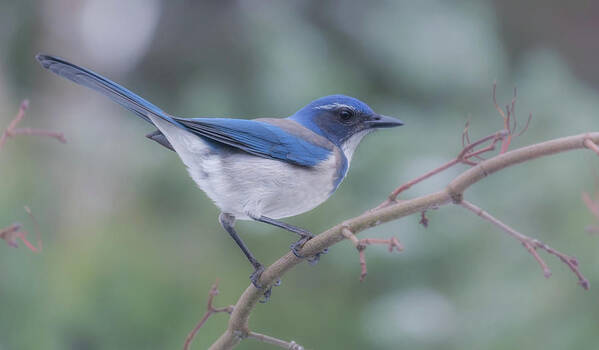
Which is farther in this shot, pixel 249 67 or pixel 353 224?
pixel 249 67

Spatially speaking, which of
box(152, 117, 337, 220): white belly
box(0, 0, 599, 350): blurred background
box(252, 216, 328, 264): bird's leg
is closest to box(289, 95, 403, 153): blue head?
box(152, 117, 337, 220): white belly

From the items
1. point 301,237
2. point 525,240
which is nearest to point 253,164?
point 301,237

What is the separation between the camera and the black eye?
2.35 meters

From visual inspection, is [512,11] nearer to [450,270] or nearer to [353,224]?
[450,270]

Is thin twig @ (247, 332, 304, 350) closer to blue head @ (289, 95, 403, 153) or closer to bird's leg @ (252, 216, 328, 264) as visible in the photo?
bird's leg @ (252, 216, 328, 264)

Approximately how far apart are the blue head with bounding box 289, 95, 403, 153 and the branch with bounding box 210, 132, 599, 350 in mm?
886

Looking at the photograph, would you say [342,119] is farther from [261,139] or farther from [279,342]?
A: [279,342]

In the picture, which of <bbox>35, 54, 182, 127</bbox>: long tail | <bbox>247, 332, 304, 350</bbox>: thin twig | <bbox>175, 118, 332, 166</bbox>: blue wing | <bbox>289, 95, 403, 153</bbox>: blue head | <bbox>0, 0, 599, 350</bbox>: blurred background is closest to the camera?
<bbox>247, 332, 304, 350</bbox>: thin twig

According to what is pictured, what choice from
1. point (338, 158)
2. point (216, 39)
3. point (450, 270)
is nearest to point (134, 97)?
point (338, 158)

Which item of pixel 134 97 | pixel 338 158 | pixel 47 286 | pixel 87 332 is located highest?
pixel 134 97

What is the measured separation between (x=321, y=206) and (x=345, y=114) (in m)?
0.95

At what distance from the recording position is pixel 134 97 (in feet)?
5.97

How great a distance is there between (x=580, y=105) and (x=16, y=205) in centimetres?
278

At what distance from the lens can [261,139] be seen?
2197 millimetres
